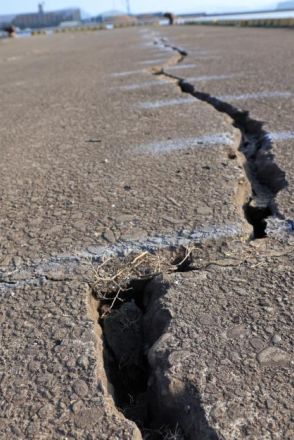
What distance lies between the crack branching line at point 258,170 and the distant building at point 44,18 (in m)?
98.8

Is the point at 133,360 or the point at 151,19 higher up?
the point at 133,360

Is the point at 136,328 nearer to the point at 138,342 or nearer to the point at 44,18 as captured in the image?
the point at 138,342

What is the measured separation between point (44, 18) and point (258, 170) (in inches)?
4097

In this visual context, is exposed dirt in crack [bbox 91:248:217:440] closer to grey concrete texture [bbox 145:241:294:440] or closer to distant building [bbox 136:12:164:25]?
grey concrete texture [bbox 145:241:294:440]

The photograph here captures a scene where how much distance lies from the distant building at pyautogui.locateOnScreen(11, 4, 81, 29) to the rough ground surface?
99.3 m

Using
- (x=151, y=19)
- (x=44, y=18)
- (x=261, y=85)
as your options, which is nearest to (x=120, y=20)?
(x=151, y=19)


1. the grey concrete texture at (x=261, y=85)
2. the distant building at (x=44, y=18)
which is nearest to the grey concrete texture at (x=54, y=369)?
the grey concrete texture at (x=261, y=85)

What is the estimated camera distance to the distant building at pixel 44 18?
94.8 m

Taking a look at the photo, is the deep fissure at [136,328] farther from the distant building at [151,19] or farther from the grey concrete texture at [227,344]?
the distant building at [151,19]

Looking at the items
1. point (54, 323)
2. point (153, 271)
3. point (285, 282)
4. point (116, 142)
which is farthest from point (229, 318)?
point (116, 142)

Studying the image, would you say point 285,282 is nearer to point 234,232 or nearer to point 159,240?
point 234,232

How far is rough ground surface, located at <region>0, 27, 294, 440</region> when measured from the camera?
101 centimetres

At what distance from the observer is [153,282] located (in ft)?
4.73

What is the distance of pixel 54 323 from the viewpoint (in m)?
1.27
